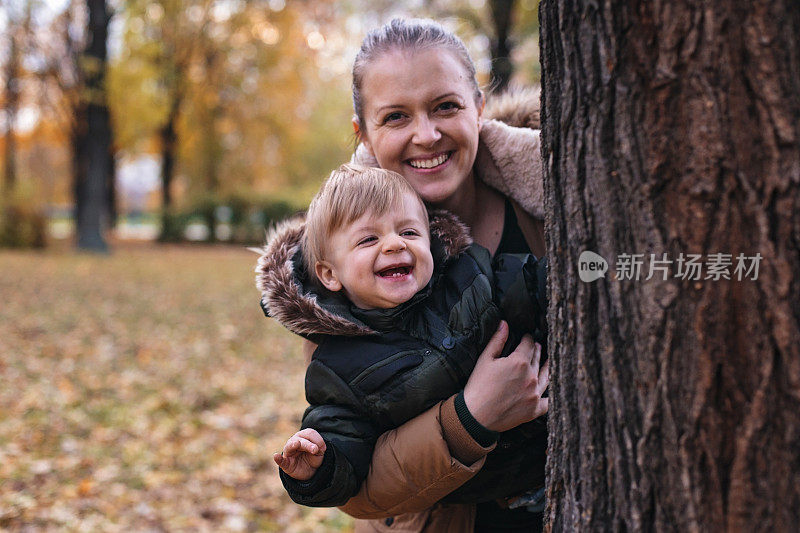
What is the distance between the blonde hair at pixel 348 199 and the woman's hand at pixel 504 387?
1.57 feet

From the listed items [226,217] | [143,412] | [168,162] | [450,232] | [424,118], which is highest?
[168,162]

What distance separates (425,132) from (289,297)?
616 mm

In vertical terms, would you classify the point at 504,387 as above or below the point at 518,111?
below

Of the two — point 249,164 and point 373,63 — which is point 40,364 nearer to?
point 373,63

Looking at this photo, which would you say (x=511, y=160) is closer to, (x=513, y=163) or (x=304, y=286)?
(x=513, y=163)

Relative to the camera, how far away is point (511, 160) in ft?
7.18

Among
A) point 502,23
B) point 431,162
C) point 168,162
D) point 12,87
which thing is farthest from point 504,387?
point 168,162

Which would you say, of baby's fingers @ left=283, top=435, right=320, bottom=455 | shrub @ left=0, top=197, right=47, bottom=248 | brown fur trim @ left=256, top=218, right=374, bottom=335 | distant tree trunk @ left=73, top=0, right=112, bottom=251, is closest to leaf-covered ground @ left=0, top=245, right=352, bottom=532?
brown fur trim @ left=256, top=218, right=374, bottom=335

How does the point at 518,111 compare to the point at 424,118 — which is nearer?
the point at 424,118

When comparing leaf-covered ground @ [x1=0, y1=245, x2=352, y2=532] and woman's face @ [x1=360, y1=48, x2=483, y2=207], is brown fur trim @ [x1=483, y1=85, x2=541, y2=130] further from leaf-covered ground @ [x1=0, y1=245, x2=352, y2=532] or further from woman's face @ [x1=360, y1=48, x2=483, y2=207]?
A: leaf-covered ground @ [x1=0, y1=245, x2=352, y2=532]

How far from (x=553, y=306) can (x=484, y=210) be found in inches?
34.5

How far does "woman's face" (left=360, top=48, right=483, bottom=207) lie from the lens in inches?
79.7

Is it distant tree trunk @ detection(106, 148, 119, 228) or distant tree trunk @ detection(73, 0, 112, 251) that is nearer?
distant tree trunk @ detection(73, 0, 112, 251)

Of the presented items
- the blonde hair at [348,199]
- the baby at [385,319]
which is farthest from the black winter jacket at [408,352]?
the blonde hair at [348,199]
